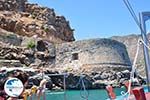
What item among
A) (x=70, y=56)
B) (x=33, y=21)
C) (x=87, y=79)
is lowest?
(x=87, y=79)

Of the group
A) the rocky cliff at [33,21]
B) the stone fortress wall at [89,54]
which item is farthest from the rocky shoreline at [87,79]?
the rocky cliff at [33,21]

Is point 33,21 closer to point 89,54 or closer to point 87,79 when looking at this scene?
point 89,54

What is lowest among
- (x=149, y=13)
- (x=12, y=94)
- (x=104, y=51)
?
(x=12, y=94)

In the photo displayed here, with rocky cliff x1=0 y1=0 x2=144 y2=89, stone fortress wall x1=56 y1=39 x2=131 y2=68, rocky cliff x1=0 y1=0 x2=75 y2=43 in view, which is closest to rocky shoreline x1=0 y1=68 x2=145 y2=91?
rocky cliff x1=0 y1=0 x2=144 y2=89

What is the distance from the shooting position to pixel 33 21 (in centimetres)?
5028

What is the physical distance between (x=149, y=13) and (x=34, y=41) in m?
31.4

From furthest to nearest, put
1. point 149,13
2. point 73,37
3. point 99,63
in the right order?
point 73,37 → point 99,63 → point 149,13

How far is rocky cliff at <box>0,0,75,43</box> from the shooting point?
46.2m

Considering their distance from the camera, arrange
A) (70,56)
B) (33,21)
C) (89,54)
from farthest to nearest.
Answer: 1. (33,21)
2. (70,56)
3. (89,54)

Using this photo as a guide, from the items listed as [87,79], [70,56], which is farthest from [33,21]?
[87,79]

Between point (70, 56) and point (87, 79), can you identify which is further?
point (70, 56)

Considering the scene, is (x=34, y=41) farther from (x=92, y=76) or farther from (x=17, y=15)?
(x=17, y=15)

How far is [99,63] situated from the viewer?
127 feet

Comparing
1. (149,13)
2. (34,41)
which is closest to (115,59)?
(34,41)
